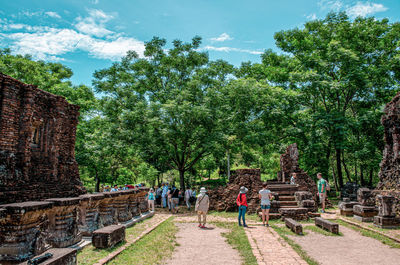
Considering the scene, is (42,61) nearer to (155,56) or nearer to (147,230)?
(155,56)

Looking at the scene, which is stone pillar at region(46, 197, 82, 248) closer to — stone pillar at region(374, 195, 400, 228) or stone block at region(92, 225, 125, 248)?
stone block at region(92, 225, 125, 248)

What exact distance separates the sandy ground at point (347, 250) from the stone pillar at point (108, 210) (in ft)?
20.8

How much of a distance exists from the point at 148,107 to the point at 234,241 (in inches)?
529

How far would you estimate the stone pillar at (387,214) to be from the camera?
10.0 metres

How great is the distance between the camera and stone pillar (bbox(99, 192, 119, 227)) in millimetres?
9359

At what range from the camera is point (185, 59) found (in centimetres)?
2372

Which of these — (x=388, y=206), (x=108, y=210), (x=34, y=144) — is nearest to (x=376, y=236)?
(x=388, y=206)

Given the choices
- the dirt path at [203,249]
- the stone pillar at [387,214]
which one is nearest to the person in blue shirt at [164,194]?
the dirt path at [203,249]

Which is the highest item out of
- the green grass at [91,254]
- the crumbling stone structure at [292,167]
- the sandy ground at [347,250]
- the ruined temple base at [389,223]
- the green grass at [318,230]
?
the crumbling stone structure at [292,167]

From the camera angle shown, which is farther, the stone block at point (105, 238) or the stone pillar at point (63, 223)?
the stone block at point (105, 238)

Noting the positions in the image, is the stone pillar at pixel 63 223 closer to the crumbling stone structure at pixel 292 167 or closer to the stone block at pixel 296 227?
the stone block at pixel 296 227

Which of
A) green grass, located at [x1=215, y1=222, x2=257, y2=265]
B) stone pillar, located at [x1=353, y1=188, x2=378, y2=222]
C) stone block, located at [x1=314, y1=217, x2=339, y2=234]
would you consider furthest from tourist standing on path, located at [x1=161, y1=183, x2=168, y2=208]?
stone pillar, located at [x1=353, y1=188, x2=378, y2=222]

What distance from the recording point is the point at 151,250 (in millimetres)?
7402

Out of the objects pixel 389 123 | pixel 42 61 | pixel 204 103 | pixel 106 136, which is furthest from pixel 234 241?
pixel 42 61
